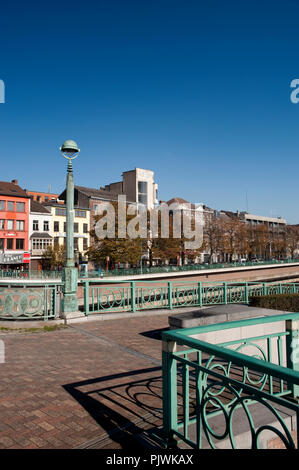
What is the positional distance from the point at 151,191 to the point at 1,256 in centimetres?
3215

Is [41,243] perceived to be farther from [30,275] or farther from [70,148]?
[70,148]

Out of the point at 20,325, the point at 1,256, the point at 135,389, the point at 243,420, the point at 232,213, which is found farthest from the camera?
the point at 232,213

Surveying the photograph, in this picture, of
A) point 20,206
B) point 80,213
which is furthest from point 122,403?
point 80,213

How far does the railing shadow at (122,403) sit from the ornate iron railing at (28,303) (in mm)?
4921

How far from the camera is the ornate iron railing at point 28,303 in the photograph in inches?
365

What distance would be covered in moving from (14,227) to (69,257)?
129 feet

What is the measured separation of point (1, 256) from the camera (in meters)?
42.3

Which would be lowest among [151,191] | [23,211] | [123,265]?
[123,265]

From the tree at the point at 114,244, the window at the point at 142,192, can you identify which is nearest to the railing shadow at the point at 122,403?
the tree at the point at 114,244

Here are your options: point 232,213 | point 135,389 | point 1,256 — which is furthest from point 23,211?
point 232,213

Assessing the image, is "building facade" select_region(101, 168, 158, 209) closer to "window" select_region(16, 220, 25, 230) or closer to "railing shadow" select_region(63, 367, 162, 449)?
"window" select_region(16, 220, 25, 230)

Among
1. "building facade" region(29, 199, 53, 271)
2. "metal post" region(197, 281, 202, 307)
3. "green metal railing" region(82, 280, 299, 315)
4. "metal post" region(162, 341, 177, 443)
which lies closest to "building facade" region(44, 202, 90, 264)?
"building facade" region(29, 199, 53, 271)

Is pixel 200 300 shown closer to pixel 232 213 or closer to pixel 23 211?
pixel 23 211

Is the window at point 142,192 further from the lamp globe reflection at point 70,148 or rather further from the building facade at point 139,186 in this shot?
the lamp globe reflection at point 70,148
